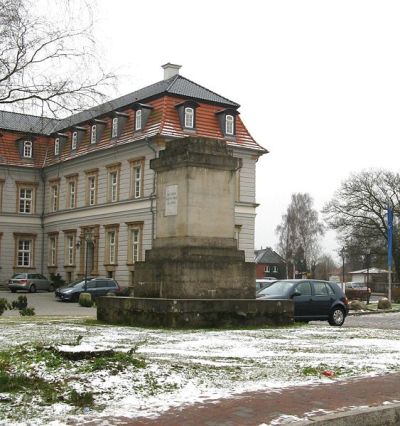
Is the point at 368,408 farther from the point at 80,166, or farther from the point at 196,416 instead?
the point at 80,166

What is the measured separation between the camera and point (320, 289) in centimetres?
2142

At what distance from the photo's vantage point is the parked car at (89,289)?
1559 inches

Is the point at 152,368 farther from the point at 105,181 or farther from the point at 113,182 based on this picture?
the point at 105,181

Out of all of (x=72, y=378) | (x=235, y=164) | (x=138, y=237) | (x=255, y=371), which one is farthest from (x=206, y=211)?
(x=138, y=237)

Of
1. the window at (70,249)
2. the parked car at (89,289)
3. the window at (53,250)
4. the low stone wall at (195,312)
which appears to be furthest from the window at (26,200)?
the low stone wall at (195,312)

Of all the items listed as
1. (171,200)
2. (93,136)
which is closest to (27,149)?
(93,136)

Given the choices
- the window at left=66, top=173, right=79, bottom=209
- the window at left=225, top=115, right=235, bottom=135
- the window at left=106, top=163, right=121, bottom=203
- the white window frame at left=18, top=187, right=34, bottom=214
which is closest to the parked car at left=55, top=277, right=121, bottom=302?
the window at left=106, top=163, right=121, bottom=203

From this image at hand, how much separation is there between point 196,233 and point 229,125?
3159 cm

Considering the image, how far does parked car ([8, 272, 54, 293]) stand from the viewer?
48.6 metres

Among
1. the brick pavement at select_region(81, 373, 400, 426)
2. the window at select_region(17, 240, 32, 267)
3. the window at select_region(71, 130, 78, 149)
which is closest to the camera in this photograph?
the brick pavement at select_region(81, 373, 400, 426)

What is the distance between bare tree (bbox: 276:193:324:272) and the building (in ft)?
171

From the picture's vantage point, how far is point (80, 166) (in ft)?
172

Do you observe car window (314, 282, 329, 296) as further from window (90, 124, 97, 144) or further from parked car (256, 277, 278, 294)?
window (90, 124, 97, 144)

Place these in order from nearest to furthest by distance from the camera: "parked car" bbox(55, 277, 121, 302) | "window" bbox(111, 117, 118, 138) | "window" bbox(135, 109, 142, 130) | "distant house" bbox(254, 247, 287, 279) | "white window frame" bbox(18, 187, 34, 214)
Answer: "parked car" bbox(55, 277, 121, 302), "window" bbox(135, 109, 142, 130), "window" bbox(111, 117, 118, 138), "white window frame" bbox(18, 187, 34, 214), "distant house" bbox(254, 247, 287, 279)
